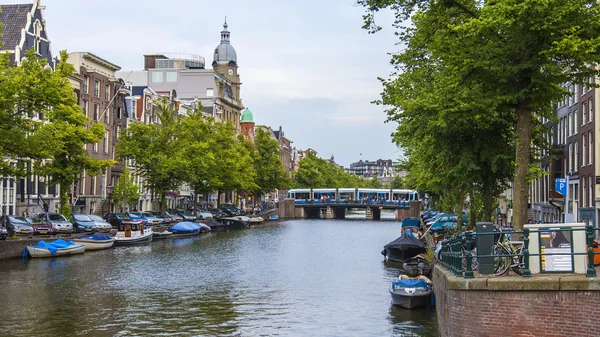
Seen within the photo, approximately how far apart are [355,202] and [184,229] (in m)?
75.2

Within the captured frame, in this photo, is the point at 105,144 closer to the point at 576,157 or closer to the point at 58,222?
the point at 58,222

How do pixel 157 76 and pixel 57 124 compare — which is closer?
pixel 57 124

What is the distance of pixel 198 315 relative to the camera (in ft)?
96.2

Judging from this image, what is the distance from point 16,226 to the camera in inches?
2020

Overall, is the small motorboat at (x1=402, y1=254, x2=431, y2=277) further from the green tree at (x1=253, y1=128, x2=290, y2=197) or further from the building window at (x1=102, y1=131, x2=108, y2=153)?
the green tree at (x1=253, y1=128, x2=290, y2=197)

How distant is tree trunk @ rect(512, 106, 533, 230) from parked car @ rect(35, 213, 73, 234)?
129 ft

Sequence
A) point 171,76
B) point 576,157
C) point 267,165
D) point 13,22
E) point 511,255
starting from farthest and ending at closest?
point 171,76 < point 267,165 < point 13,22 < point 576,157 < point 511,255

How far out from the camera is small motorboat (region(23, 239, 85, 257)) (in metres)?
48.0

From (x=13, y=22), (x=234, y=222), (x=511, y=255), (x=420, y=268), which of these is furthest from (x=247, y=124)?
(x=511, y=255)

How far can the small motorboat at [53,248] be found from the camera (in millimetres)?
47969

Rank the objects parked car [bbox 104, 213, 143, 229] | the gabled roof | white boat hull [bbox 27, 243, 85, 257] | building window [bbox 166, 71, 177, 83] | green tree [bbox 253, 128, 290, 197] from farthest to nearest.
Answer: building window [bbox 166, 71, 177, 83] < green tree [bbox 253, 128, 290, 197] < parked car [bbox 104, 213, 143, 229] < the gabled roof < white boat hull [bbox 27, 243, 85, 257]

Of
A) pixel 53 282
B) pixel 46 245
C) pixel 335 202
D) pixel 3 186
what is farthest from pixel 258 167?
pixel 53 282

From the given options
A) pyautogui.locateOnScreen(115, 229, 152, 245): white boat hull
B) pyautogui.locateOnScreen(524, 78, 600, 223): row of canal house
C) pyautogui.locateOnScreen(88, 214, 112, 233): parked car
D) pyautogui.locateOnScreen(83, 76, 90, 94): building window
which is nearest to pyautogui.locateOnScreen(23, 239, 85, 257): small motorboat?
pyautogui.locateOnScreen(115, 229, 152, 245): white boat hull

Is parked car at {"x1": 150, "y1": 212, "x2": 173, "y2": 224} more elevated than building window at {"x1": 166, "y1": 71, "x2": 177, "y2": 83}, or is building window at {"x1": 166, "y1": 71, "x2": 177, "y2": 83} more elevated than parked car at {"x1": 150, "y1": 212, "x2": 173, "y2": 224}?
building window at {"x1": 166, "y1": 71, "x2": 177, "y2": 83}
